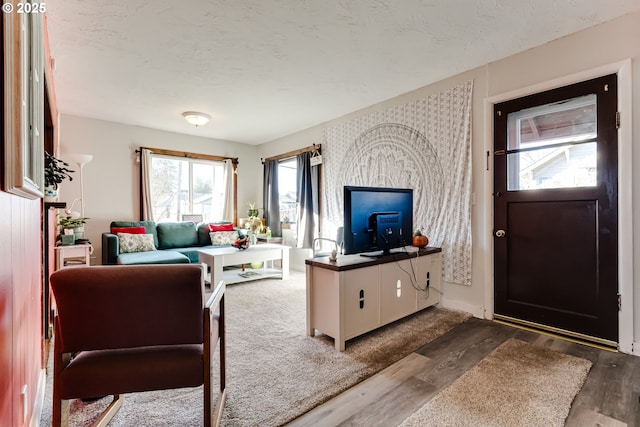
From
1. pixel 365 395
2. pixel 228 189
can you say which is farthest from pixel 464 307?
pixel 228 189

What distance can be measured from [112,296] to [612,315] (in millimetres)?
3273

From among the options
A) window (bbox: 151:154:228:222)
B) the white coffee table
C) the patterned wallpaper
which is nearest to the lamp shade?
window (bbox: 151:154:228:222)

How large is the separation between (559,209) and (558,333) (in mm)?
1058

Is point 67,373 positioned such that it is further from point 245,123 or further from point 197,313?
point 245,123

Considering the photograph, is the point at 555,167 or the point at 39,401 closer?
the point at 39,401

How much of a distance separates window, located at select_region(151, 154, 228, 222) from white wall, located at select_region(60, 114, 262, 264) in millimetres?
288

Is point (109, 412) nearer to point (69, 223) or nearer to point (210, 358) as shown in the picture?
point (210, 358)

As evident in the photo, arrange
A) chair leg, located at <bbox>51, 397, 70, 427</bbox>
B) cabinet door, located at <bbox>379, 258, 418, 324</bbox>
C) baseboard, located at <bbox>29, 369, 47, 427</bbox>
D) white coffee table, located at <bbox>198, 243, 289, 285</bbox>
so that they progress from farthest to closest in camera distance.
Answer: white coffee table, located at <bbox>198, 243, 289, 285</bbox>, cabinet door, located at <bbox>379, 258, 418, 324</bbox>, baseboard, located at <bbox>29, 369, 47, 427</bbox>, chair leg, located at <bbox>51, 397, 70, 427</bbox>

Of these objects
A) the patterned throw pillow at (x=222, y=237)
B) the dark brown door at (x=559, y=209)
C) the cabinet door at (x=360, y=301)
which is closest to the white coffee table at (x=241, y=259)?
the patterned throw pillow at (x=222, y=237)

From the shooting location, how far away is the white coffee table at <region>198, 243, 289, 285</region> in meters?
3.79

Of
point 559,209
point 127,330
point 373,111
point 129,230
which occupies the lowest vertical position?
point 127,330

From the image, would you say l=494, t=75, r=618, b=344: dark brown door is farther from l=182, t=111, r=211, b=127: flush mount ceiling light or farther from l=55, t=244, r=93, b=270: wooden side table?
l=55, t=244, r=93, b=270: wooden side table

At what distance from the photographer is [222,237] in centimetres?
510

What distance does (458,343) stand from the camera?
2.38 meters
